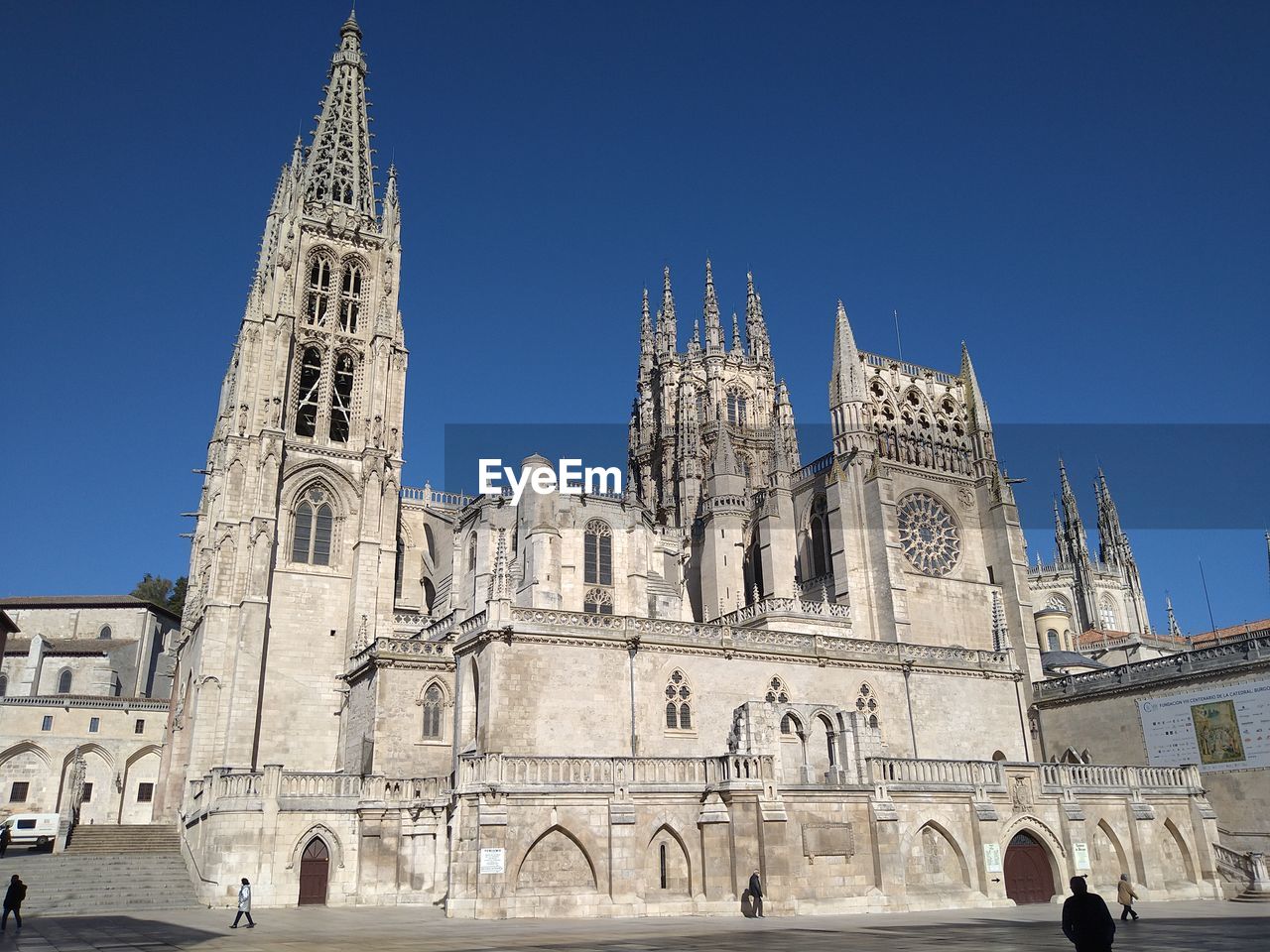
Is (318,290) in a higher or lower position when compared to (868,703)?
higher

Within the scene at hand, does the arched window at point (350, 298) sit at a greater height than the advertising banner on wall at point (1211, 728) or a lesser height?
greater

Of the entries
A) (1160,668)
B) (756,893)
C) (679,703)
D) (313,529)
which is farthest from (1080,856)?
(313,529)

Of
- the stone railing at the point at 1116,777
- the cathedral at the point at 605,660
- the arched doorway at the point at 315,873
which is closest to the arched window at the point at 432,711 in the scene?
the cathedral at the point at 605,660

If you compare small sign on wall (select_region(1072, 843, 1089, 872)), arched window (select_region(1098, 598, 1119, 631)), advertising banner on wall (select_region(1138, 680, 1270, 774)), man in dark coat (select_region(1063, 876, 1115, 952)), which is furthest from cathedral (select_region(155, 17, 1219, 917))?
arched window (select_region(1098, 598, 1119, 631))

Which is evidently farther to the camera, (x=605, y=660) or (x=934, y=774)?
(x=605, y=660)

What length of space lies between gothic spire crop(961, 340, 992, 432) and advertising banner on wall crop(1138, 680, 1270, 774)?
1768cm

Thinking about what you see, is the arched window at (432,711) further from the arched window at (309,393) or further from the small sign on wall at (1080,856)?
the small sign on wall at (1080,856)

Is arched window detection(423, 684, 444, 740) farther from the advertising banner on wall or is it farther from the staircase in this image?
the advertising banner on wall

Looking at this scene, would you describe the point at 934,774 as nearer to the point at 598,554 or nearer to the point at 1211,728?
the point at 1211,728

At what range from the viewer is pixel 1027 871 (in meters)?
27.6

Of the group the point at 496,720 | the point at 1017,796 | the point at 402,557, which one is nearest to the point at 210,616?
the point at 402,557

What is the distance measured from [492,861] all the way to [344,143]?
150 ft

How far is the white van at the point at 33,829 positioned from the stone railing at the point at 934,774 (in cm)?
2980

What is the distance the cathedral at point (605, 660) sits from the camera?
24.4 m
